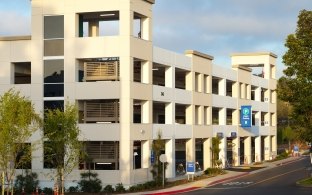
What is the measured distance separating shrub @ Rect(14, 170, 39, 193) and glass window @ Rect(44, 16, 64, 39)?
1107cm

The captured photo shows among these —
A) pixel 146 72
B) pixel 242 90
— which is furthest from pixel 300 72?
pixel 242 90

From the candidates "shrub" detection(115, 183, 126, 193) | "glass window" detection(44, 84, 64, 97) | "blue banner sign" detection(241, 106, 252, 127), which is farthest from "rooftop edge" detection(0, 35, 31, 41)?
"blue banner sign" detection(241, 106, 252, 127)

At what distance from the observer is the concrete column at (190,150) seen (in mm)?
57219

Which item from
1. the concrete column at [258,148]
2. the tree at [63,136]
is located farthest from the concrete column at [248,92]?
the tree at [63,136]

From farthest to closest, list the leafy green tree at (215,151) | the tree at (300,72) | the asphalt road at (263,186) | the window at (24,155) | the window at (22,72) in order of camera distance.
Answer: the leafy green tree at (215,151), the window at (22,72), the tree at (300,72), the asphalt road at (263,186), the window at (24,155)

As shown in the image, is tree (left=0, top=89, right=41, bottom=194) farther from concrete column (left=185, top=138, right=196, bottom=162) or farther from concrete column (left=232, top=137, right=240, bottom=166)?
concrete column (left=232, top=137, right=240, bottom=166)

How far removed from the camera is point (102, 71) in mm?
46875

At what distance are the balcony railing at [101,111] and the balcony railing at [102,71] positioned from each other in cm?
196

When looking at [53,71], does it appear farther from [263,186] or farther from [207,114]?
[207,114]

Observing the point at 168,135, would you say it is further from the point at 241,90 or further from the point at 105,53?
the point at 241,90

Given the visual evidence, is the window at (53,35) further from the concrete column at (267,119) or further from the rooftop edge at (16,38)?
the concrete column at (267,119)

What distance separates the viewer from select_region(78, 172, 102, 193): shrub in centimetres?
4512

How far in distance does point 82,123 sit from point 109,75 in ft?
14.1

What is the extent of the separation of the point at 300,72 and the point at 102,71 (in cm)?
1514
